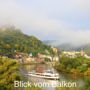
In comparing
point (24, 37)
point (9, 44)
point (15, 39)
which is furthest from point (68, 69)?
point (24, 37)

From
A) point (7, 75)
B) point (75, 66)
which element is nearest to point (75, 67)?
point (75, 66)

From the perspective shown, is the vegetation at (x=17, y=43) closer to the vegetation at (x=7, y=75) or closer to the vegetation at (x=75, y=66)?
the vegetation at (x=75, y=66)

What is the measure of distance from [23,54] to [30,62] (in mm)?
2536

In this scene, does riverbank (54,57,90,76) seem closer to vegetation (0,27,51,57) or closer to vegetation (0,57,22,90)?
vegetation (0,27,51,57)

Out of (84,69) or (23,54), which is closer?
(84,69)

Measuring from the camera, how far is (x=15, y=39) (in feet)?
214

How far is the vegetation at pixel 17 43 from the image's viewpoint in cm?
5750

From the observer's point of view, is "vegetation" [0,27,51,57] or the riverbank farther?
"vegetation" [0,27,51,57]

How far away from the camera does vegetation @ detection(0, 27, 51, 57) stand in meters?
57.5

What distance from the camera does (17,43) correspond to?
208 ft

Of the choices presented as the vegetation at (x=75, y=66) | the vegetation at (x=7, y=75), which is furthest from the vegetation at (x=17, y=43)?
the vegetation at (x=7, y=75)

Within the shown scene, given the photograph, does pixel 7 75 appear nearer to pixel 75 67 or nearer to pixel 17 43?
pixel 75 67

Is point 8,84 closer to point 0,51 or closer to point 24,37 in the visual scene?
point 0,51

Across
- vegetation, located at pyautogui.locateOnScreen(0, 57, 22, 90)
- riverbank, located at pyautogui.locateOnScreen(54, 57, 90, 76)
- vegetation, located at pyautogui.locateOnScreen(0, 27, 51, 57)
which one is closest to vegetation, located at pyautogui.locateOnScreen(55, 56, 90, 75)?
riverbank, located at pyautogui.locateOnScreen(54, 57, 90, 76)
